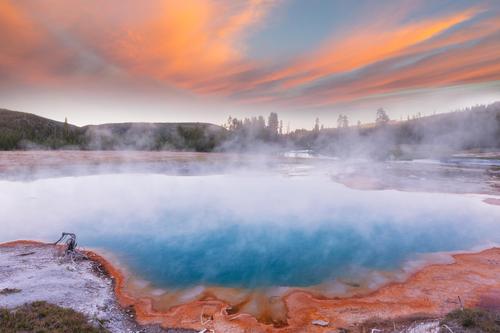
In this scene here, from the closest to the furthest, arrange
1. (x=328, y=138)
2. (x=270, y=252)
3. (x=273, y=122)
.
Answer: (x=270, y=252)
(x=273, y=122)
(x=328, y=138)

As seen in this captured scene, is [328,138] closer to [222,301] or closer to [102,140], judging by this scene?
[102,140]

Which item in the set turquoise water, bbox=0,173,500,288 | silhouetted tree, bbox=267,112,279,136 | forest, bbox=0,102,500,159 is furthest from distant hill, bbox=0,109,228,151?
turquoise water, bbox=0,173,500,288

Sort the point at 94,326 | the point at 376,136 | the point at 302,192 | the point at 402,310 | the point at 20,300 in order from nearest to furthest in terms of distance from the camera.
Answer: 1. the point at 94,326
2. the point at 20,300
3. the point at 402,310
4. the point at 302,192
5. the point at 376,136

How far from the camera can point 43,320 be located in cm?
702

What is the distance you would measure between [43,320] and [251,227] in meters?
11.5

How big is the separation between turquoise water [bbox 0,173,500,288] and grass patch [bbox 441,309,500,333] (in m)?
4.48

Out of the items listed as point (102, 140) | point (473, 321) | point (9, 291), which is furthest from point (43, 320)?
point (102, 140)

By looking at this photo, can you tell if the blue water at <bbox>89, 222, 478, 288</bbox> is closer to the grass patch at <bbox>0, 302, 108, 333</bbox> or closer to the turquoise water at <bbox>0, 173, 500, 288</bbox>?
the turquoise water at <bbox>0, 173, 500, 288</bbox>

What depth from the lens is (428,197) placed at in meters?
25.8

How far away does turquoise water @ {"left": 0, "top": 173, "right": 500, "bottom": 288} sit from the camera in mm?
12336

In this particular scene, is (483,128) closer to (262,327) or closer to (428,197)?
(428,197)

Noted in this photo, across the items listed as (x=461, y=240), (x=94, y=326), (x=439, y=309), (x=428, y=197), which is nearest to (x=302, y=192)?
(x=428, y=197)

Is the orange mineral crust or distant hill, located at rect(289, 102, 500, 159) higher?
distant hill, located at rect(289, 102, 500, 159)

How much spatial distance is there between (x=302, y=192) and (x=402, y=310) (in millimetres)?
19105
